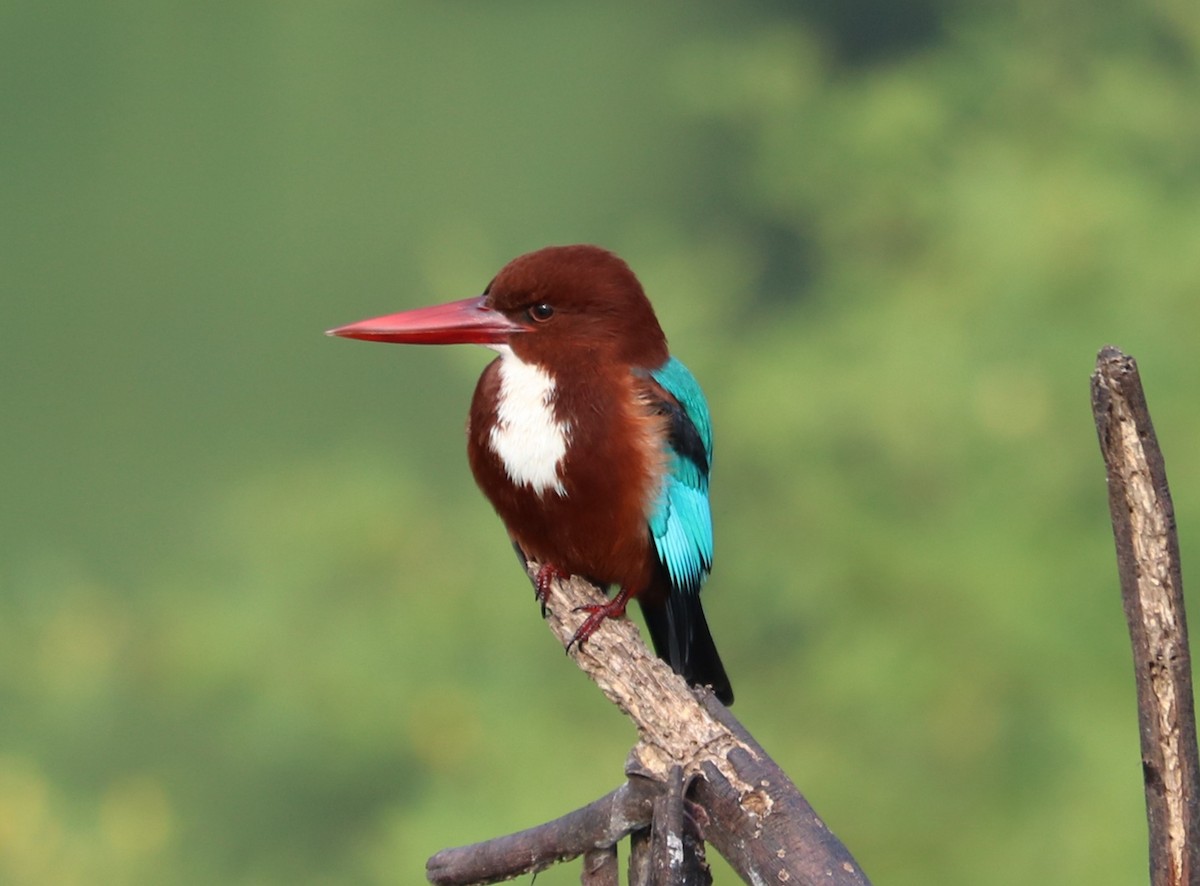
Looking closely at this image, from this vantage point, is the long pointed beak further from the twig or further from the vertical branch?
the vertical branch

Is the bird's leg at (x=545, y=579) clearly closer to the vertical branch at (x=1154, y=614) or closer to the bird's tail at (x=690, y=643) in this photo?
the bird's tail at (x=690, y=643)

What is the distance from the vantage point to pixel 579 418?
4.60 feet

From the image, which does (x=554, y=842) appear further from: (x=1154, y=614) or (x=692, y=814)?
(x=1154, y=614)

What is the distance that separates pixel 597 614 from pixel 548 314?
0.91 ft

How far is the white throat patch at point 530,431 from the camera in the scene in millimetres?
1397

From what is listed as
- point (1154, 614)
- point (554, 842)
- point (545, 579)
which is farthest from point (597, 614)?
point (1154, 614)

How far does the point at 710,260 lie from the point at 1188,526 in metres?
0.94

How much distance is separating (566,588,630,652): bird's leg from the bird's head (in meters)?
0.22

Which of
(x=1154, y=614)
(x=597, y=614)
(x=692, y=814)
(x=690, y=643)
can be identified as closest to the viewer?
(x=1154, y=614)

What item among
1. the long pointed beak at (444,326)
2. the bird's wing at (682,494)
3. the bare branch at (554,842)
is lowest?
the bare branch at (554,842)

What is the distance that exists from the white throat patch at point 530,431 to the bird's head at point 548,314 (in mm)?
22

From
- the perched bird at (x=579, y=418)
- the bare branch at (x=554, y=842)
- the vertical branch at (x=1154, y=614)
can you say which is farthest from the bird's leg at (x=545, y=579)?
the vertical branch at (x=1154, y=614)

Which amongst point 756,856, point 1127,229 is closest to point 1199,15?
point 1127,229

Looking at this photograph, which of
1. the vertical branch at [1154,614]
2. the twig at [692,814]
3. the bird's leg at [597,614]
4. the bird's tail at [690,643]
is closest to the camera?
the vertical branch at [1154,614]
